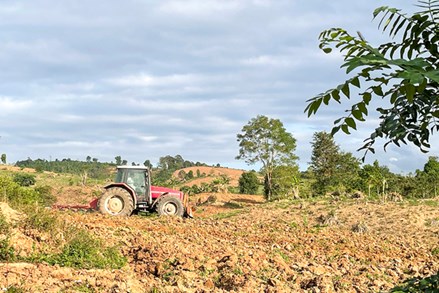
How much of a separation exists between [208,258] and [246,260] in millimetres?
607

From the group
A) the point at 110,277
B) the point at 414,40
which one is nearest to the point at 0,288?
the point at 110,277

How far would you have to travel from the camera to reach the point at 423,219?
15539 millimetres

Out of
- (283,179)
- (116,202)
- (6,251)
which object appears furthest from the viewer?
(283,179)

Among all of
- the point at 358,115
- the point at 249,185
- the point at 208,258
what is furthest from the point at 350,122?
the point at 249,185

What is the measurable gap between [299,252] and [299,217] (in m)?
8.63

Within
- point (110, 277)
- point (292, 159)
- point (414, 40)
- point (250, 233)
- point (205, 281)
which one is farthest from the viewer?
point (292, 159)

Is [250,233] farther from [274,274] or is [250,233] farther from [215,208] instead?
[215,208]

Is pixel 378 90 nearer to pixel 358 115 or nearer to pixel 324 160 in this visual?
pixel 358 115

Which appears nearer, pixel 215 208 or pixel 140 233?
pixel 140 233

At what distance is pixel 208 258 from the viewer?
7.61 meters

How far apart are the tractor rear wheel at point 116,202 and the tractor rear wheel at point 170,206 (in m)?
0.97

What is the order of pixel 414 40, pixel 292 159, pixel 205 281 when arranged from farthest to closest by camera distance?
1. pixel 292 159
2. pixel 205 281
3. pixel 414 40

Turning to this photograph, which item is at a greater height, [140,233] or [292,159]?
[292,159]

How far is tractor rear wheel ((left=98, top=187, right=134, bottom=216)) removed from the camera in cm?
1474
